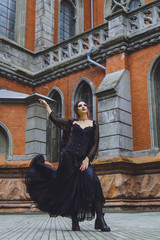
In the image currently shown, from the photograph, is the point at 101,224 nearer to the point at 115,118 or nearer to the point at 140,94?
the point at 115,118

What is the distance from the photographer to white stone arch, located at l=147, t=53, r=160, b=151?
10.3m

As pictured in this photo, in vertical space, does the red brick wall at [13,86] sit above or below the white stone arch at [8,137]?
above

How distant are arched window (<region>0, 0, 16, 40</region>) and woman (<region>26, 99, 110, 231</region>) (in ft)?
40.3

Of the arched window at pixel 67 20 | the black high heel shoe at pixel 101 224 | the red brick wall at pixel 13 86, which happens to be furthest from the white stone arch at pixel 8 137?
the arched window at pixel 67 20

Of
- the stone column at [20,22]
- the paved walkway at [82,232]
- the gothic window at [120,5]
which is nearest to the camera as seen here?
the paved walkway at [82,232]

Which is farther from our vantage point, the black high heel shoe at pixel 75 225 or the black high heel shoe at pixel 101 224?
the black high heel shoe at pixel 75 225

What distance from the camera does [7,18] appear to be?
52.7 feet

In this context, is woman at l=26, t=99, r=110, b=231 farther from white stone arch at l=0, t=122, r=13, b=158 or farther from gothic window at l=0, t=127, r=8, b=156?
gothic window at l=0, t=127, r=8, b=156

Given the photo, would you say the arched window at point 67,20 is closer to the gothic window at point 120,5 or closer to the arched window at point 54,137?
the gothic window at point 120,5

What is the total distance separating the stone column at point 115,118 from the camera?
10.1 m

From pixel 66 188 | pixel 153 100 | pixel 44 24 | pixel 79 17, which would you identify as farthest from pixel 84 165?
pixel 79 17

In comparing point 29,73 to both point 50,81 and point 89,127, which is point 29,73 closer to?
point 50,81

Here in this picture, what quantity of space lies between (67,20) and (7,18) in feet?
13.0

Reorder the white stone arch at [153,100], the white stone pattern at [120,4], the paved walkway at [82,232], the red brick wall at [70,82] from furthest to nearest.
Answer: the white stone pattern at [120,4]
the red brick wall at [70,82]
the white stone arch at [153,100]
the paved walkway at [82,232]
